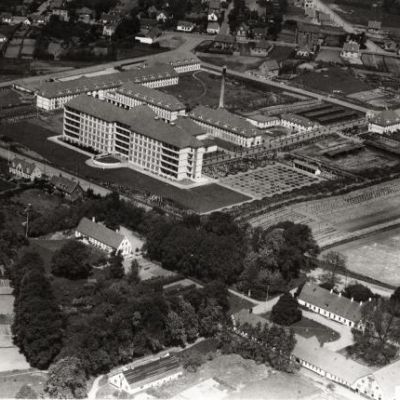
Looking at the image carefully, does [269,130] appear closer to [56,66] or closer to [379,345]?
[56,66]

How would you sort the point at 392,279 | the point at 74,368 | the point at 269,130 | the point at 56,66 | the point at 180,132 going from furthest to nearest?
1. the point at 56,66
2. the point at 269,130
3. the point at 180,132
4. the point at 392,279
5. the point at 74,368

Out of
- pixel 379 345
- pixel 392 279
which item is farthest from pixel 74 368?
pixel 392 279

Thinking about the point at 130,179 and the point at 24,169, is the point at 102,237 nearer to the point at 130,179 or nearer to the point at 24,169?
the point at 130,179

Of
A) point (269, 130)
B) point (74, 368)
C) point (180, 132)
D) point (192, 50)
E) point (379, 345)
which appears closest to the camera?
point (74, 368)

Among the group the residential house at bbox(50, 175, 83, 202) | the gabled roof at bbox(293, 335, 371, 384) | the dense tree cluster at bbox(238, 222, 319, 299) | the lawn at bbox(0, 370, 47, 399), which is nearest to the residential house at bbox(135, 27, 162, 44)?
the residential house at bbox(50, 175, 83, 202)

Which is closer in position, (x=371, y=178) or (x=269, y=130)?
(x=371, y=178)

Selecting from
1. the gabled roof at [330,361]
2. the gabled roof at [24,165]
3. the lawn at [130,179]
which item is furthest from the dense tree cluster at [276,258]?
the gabled roof at [24,165]

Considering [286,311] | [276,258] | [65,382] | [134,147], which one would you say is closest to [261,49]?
[134,147]
